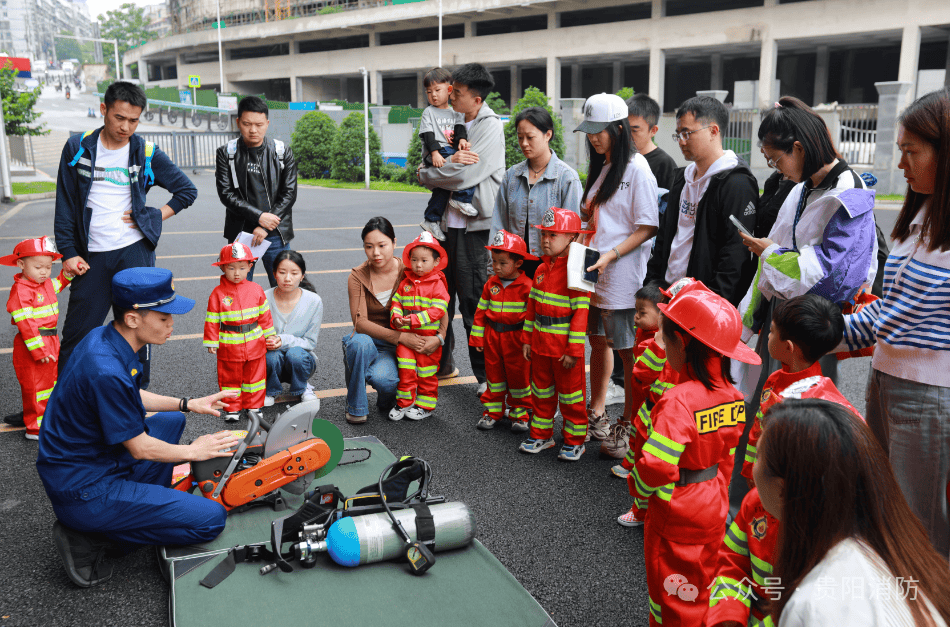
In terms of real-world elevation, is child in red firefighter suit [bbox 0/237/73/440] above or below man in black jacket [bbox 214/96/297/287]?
below

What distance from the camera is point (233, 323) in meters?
4.89

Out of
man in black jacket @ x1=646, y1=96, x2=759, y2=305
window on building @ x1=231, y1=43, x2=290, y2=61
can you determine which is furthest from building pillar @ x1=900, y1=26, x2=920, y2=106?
window on building @ x1=231, y1=43, x2=290, y2=61

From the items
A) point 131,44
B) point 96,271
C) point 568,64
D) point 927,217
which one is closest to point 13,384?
point 96,271

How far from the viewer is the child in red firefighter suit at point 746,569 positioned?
1.76m

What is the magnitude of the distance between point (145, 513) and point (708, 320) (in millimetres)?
2515

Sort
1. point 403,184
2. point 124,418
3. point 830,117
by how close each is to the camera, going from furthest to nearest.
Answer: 1. point 403,184
2. point 830,117
3. point 124,418

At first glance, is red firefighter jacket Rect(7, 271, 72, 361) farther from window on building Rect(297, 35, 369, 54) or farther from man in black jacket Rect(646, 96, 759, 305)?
window on building Rect(297, 35, 369, 54)

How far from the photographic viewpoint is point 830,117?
785 inches

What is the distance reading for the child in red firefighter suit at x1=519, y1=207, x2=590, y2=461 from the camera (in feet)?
13.8

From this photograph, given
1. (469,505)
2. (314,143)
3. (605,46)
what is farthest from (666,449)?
(605,46)

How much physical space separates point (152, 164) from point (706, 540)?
434cm

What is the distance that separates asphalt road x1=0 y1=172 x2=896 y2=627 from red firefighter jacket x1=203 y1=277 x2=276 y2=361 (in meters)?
0.53

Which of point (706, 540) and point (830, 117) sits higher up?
point (830, 117)

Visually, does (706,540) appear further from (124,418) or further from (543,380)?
(124,418)
